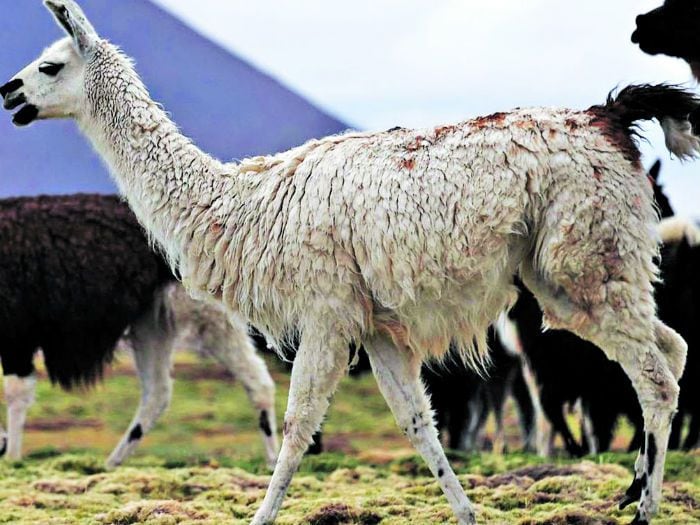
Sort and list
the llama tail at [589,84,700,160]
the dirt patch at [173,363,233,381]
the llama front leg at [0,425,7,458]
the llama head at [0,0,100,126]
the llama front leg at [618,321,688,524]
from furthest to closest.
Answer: the dirt patch at [173,363,233,381] → the llama front leg at [0,425,7,458] → the llama head at [0,0,100,126] → the llama tail at [589,84,700,160] → the llama front leg at [618,321,688,524]

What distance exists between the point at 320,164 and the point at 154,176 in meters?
0.91

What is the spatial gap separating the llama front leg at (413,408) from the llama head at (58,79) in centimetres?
209

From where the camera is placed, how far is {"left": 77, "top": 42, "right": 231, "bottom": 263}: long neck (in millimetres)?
5875

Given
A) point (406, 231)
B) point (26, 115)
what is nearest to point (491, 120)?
point (406, 231)

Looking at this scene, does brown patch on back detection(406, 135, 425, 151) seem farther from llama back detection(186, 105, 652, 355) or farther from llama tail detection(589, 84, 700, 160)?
llama tail detection(589, 84, 700, 160)

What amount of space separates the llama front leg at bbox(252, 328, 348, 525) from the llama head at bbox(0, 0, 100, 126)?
6.22ft

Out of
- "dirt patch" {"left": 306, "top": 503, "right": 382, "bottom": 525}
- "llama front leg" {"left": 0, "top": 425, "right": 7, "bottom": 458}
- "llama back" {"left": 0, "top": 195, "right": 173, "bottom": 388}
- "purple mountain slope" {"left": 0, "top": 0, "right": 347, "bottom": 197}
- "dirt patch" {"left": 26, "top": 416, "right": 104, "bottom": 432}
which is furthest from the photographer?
"purple mountain slope" {"left": 0, "top": 0, "right": 347, "bottom": 197}

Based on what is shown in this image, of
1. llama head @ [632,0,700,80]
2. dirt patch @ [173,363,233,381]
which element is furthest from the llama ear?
dirt patch @ [173,363,233,381]

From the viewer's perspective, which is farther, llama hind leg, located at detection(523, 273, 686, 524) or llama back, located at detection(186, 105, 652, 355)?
llama back, located at detection(186, 105, 652, 355)

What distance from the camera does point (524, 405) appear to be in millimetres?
12945

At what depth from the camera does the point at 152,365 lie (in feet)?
32.4

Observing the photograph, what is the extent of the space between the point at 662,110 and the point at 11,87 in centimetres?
334

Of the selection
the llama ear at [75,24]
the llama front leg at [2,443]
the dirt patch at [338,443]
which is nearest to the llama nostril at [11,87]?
the llama ear at [75,24]

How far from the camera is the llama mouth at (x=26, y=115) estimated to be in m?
6.19
